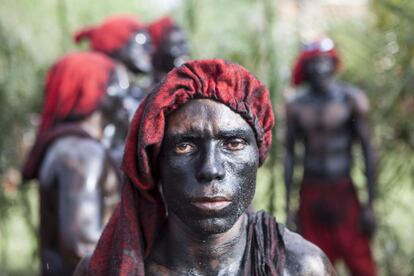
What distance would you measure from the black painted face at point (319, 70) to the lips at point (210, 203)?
4.87 meters

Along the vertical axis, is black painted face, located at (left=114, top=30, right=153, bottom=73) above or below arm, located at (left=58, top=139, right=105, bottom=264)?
above

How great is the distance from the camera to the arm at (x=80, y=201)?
13.2 ft

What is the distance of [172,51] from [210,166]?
4.53 meters

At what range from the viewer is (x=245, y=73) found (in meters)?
2.69

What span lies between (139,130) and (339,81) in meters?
5.97

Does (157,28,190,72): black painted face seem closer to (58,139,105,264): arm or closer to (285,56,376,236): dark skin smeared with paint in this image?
(285,56,376,236): dark skin smeared with paint

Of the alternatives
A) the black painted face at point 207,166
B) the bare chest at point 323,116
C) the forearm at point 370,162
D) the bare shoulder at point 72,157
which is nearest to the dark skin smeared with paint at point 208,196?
the black painted face at point 207,166

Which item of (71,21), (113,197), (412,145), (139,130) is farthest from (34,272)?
(139,130)

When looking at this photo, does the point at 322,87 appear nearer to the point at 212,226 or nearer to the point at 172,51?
the point at 172,51

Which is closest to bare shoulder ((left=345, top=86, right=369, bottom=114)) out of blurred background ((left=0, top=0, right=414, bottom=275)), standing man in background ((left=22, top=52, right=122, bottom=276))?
blurred background ((left=0, top=0, right=414, bottom=275))

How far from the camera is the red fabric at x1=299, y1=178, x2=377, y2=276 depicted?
275 inches

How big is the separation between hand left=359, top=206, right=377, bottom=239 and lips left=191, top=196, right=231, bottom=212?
4.49m

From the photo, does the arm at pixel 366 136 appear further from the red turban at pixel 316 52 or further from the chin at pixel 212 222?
the chin at pixel 212 222

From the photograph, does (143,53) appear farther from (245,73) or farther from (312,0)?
(245,73)
